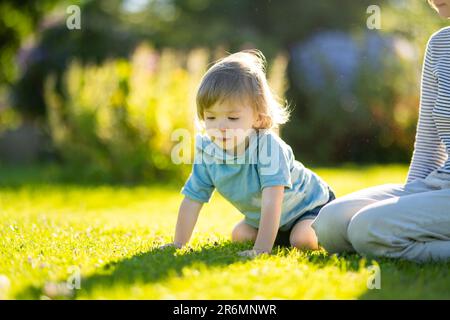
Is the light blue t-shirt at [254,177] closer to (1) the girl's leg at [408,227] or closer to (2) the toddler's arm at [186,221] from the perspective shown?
(2) the toddler's arm at [186,221]

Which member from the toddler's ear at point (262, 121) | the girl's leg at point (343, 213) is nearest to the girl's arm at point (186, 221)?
the toddler's ear at point (262, 121)

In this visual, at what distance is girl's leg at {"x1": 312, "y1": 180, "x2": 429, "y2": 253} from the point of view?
3.44m

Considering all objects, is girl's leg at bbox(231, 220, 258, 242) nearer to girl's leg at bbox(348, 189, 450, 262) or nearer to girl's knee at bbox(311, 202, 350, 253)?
girl's knee at bbox(311, 202, 350, 253)

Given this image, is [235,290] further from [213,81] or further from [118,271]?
[213,81]

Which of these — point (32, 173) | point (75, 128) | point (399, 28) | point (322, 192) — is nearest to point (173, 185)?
point (75, 128)

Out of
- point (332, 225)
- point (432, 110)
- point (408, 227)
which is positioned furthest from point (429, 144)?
point (332, 225)

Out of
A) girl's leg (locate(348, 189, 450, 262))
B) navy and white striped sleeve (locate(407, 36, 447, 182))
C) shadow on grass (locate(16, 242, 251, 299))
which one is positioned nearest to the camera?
shadow on grass (locate(16, 242, 251, 299))

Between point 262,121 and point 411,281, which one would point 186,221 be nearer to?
point 262,121

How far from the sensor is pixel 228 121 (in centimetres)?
357

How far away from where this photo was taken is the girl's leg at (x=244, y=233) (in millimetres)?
3950

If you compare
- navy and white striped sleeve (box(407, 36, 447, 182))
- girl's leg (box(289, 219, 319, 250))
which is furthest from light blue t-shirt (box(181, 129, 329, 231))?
navy and white striped sleeve (box(407, 36, 447, 182))

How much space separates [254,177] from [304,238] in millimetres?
464

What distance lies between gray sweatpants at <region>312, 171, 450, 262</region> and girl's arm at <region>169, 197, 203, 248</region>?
30.9 inches

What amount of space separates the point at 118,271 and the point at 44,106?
12448mm
